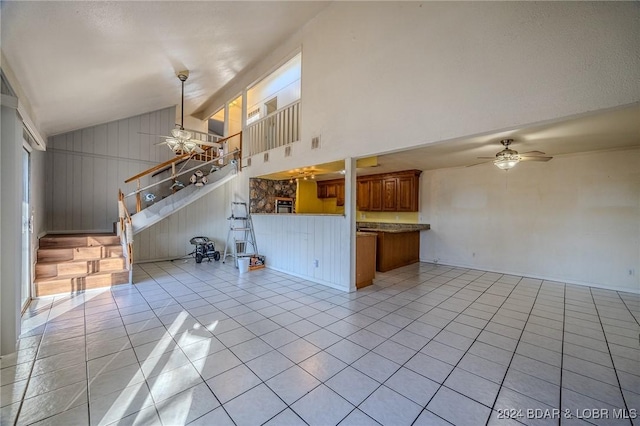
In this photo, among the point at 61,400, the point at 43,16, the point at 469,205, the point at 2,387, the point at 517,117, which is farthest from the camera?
the point at 469,205

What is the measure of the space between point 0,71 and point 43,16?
0.70 meters


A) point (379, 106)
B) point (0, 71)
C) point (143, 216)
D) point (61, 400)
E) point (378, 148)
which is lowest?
point (61, 400)

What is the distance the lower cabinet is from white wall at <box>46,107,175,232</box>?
21.3 feet

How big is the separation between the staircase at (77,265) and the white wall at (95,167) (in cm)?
156

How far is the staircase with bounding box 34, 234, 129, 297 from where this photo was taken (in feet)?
13.2

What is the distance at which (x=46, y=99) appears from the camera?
375cm

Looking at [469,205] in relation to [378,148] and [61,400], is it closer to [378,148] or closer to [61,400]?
[378,148]

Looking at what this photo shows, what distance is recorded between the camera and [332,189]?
319 inches

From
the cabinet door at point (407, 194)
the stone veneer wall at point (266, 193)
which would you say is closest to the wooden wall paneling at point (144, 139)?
the stone veneer wall at point (266, 193)

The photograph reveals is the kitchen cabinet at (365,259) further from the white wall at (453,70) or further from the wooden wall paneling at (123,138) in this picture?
the wooden wall paneling at (123,138)

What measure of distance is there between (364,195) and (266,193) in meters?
3.11

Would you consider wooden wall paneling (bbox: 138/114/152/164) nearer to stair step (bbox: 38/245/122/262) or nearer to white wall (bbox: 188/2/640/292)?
stair step (bbox: 38/245/122/262)

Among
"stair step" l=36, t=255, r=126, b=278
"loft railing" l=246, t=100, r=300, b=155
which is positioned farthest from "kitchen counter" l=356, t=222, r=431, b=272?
"stair step" l=36, t=255, r=126, b=278

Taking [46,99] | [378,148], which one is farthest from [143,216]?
[378,148]
